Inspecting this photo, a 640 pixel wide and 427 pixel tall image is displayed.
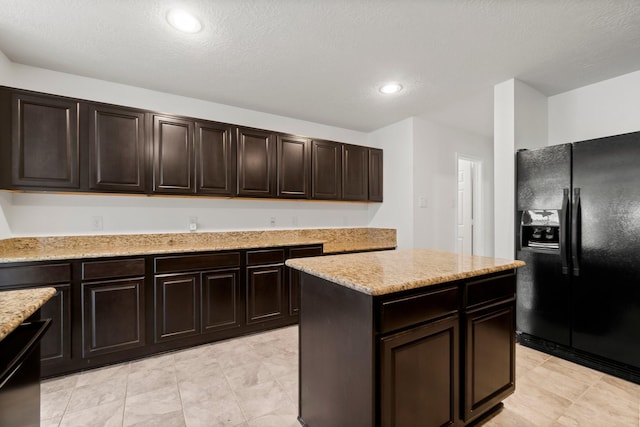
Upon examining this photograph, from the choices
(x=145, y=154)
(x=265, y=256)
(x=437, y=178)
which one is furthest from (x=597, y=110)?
(x=145, y=154)

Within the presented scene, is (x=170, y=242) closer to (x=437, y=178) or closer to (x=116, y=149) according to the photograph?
(x=116, y=149)

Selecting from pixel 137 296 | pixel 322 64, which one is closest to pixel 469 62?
pixel 322 64

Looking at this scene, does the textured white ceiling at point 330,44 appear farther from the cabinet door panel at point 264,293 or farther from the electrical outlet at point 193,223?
the cabinet door panel at point 264,293

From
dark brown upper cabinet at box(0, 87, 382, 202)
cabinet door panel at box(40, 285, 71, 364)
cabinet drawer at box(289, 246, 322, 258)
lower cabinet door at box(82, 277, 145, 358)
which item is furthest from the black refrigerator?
cabinet door panel at box(40, 285, 71, 364)

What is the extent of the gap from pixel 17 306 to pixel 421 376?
1.65 meters

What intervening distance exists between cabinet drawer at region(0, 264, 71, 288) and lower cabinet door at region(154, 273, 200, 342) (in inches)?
25.8

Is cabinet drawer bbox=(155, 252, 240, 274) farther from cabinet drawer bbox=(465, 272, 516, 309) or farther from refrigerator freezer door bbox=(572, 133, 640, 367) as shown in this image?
refrigerator freezer door bbox=(572, 133, 640, 367)

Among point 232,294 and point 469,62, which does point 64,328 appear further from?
point 469,62

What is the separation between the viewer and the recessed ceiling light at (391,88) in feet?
9.87

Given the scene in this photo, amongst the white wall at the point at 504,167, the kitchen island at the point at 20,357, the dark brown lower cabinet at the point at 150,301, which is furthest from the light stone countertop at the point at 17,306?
the white wall at the point at 504,167

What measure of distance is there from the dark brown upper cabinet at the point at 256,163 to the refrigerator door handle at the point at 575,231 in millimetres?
2948

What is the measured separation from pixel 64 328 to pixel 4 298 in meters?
1.55

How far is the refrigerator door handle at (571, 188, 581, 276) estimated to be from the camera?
2.45 metres

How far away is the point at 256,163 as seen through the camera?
3434 mm
